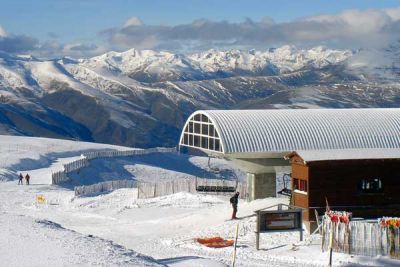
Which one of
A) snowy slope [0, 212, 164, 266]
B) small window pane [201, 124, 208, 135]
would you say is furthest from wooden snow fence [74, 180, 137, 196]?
snowy slope [0, 212, 164, 266]

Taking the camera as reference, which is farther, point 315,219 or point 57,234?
point 315,219

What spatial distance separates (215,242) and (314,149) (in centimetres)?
1304

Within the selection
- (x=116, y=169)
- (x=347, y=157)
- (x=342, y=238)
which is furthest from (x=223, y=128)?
(x=116, y=169)

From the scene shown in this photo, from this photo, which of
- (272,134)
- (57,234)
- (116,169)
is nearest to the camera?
(57,234)

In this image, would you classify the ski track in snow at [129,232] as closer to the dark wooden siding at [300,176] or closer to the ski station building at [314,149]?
the dark wooden siding at [300,176]

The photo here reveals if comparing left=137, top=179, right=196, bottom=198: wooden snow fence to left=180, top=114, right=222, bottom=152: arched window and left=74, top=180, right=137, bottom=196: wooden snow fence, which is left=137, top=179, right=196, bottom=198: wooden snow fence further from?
left=180, top=114, right=222, bottom=152: arched window

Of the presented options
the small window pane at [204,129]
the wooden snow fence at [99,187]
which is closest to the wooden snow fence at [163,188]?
the wooden snow fence at [99,187]

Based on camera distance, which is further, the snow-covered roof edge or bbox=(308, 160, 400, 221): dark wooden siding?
the snow-covered roof edge

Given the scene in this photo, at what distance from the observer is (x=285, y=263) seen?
31438mm

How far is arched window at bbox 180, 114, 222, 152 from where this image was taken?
1906 inches

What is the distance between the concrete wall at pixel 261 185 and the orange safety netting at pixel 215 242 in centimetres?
1175

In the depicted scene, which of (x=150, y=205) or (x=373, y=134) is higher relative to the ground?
(x=373, y=134)

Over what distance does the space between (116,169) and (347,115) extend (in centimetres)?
4317

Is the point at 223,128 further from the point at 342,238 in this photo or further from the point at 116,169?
the point at 116,169
